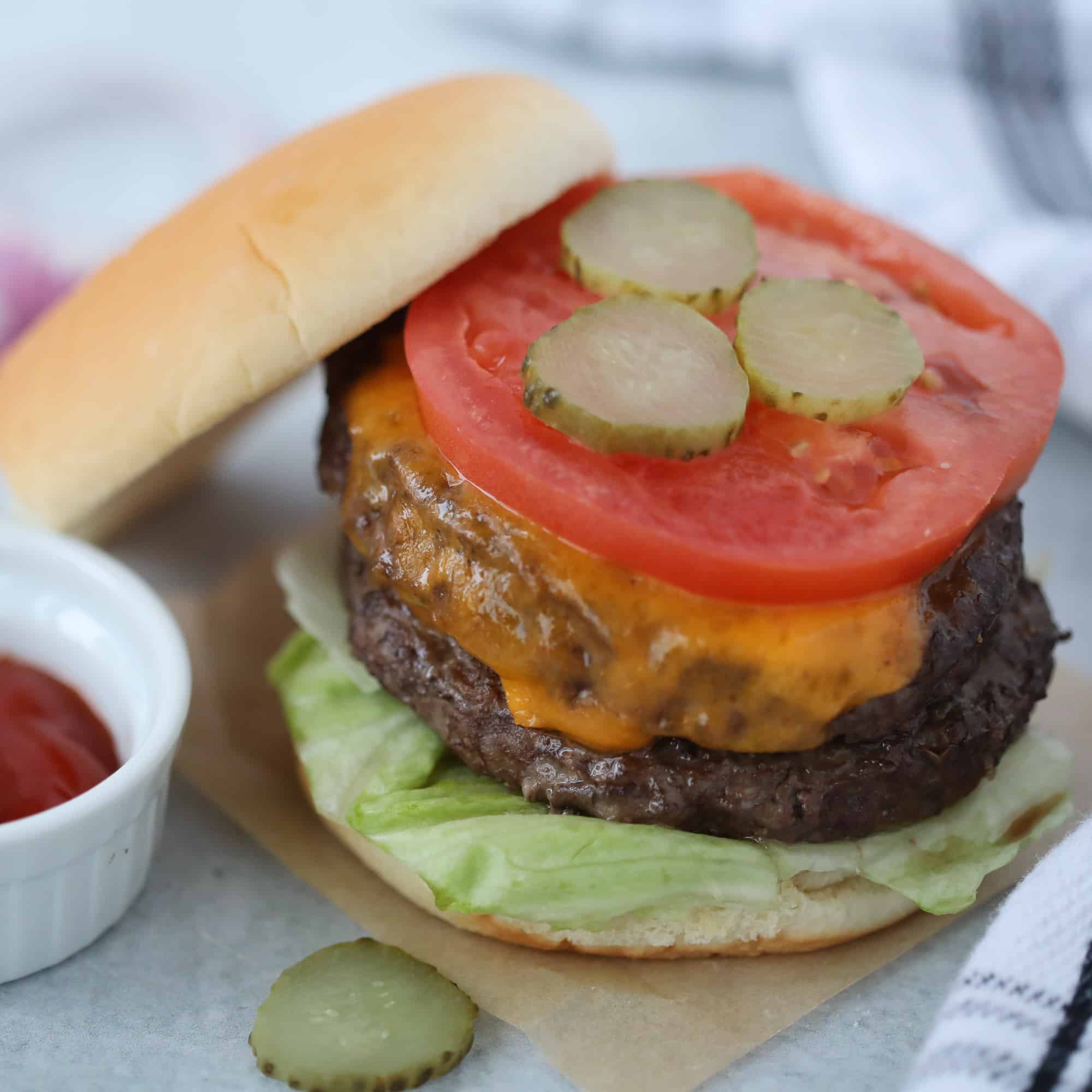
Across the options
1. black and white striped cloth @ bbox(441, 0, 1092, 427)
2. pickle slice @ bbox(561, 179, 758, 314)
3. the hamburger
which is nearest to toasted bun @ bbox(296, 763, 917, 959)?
the hamburger

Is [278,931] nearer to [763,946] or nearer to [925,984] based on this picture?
[763,946]

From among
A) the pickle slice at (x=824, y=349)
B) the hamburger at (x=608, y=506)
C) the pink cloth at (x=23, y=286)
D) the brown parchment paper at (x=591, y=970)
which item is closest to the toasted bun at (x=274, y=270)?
the hamburger at (x=608, y=506)

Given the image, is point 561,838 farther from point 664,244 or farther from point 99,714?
point 664,244

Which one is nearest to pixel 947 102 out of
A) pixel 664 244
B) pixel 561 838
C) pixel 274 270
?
pixel 664 244

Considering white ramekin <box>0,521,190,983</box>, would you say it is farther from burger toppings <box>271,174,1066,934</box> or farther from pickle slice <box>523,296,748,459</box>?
pickle slice <box>523,296,748,459</box>

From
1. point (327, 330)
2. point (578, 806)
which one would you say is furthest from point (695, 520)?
point (327, 330)
